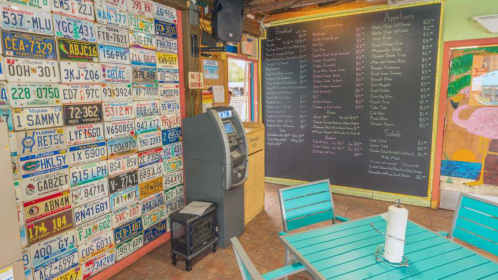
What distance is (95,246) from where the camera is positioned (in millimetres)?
2652

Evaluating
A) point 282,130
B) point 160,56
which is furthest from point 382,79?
point 160,56

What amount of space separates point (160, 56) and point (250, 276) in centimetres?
259

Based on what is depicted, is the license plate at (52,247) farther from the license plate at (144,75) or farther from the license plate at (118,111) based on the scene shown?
the license plate at (144,75)

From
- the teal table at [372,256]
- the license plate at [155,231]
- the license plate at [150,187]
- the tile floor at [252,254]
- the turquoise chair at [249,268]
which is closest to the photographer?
the turquoise chair at [249,268]

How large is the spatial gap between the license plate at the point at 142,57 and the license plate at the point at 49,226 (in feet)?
4.80

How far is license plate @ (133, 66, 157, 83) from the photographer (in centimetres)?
Answer: 292

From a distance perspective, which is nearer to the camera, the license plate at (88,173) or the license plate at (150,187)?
the license plate at (88,173)

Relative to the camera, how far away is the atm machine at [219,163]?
3107 millimetres

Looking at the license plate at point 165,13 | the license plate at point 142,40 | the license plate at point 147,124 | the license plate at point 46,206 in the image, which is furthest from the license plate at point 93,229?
the license plate at point 165,13

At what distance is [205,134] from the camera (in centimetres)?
319

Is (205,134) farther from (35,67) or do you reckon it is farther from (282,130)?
(282,130)

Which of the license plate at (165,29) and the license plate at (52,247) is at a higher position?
the license plate at (165,29)

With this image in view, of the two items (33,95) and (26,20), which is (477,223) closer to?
(33,95)

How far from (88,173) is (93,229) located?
495mm
